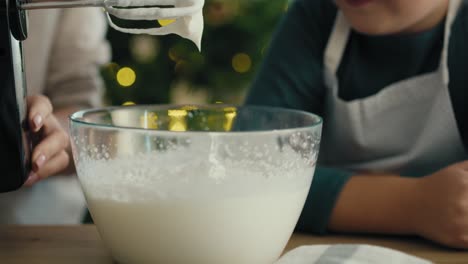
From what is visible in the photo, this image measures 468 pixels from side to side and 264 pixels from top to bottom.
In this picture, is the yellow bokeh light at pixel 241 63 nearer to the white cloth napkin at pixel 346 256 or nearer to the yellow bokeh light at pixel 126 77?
the yellow bokeh light at pixel 126 77

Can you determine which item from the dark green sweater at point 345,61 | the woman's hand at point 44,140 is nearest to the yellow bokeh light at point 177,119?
→ the woman's hand at point 44,140

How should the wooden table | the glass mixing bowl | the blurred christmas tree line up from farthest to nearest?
the blurred christmas tree → the wooden table → the glass mixing bowl

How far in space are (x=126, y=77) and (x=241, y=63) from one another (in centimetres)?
38

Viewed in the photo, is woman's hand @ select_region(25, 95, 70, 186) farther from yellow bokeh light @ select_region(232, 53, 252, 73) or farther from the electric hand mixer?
yellow bokeh light @ select_region(232, 53, 252, 73)

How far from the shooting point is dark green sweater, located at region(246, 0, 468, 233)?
1.01 m

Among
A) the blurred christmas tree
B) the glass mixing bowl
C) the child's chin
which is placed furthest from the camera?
the blurred christmas tree

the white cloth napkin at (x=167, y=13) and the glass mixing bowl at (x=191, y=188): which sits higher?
the white cloth napkin at (x=167, y=13)

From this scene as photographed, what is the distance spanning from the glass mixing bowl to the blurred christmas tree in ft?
4.79

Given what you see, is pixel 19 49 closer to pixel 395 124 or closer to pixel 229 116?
pixel 229 116

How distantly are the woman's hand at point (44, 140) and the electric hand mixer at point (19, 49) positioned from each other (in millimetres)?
27

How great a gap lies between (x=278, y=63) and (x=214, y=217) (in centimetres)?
62

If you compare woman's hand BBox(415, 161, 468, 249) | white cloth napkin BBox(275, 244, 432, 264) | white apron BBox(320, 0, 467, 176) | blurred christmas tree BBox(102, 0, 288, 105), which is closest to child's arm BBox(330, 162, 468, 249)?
woman's hand BBox(415, 161, 468, 249)

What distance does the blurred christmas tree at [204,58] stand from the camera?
1971mm

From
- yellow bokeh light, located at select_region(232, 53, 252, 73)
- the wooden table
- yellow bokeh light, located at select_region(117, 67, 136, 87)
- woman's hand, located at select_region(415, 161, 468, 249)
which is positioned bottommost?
yellow bokeh light, located at select_region(117, 67, 136, 87)
